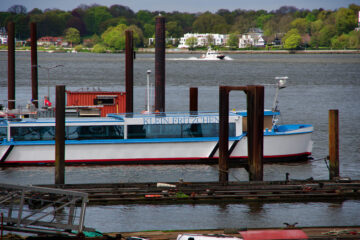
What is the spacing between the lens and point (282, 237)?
65.0 ft

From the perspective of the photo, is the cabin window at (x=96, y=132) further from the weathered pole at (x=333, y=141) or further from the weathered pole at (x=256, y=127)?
the weathered pole at (x=333, y=141)

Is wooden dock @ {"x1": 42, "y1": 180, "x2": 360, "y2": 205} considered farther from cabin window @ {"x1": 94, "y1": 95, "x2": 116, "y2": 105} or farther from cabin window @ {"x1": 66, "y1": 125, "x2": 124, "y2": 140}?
cabin window @ {"x1": 94, "y1": 95, "x2": 116, "y2": 105}

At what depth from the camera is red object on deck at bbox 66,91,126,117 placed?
40344 millimetres

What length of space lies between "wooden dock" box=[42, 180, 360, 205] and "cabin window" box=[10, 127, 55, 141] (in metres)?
7.41

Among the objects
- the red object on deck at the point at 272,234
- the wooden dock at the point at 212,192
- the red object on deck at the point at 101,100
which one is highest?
the red object on deck at the point at 101,100

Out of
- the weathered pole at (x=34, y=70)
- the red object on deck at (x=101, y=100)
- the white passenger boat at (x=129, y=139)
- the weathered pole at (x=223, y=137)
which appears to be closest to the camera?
the weathered pole at (x=223, y=137)

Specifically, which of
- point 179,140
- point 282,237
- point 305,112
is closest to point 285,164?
point 179,140

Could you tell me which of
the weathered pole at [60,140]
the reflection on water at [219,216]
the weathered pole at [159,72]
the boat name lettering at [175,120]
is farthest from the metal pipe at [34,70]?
the reflection on water at [219,216]

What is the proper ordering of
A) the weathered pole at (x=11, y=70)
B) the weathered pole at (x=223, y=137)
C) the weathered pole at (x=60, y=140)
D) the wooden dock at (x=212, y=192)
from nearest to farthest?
the wooden dock at (x=212, y=192) < the weathered pole at (x=60, y=140) < the weathered pole at (x=223, y=137) < the weathered pole at (x=11, y=70)

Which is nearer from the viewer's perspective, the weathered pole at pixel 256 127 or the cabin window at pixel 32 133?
the weathered pole at pixel 256 127

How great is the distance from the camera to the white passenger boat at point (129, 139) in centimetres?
3350

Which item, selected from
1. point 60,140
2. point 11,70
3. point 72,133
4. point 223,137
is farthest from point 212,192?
point 11,70

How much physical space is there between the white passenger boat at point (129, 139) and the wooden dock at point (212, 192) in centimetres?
666

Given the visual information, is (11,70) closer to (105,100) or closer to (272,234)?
(105,100)
